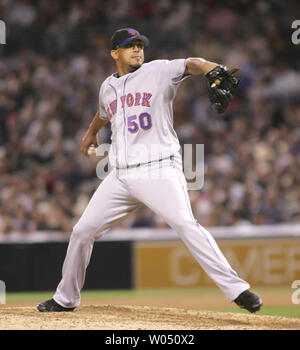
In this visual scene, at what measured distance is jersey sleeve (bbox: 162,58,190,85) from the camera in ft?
16.1

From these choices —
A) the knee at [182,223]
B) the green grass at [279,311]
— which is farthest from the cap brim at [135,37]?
the green grass at [279,311]

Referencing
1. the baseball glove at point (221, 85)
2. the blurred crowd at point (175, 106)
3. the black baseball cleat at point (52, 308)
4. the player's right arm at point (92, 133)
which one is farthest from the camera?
the blurred crowd at point (175, 106)

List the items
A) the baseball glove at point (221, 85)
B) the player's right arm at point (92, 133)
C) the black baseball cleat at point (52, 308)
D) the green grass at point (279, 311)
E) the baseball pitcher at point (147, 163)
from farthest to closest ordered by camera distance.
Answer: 1. the green grass at point (279, 311)
2. the player's right arm at point (92, 133)
3. the black baseball cleat at point (52, 308)
4. the baseball pitcher at point (147, 163)
5. the baseball glove at point (221, 85)

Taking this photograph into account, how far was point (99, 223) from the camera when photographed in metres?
5.17

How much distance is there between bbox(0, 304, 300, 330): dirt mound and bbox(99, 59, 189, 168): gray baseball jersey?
111 centimetres

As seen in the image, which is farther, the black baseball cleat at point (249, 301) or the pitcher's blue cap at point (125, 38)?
the pitcher's blue cap at point (125, 38)

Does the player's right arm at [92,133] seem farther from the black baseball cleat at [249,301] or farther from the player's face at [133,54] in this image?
the black baseball cleat at [249,301]

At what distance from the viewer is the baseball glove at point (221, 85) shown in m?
4.60

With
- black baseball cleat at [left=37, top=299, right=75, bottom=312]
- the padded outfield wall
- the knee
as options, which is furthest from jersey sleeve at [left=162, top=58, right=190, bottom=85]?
the padded outfield wall

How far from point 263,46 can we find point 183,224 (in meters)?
8.61

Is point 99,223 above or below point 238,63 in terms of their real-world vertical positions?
below

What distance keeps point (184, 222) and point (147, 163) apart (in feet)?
1.68

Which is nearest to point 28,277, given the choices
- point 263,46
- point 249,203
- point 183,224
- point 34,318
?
point 249,203
